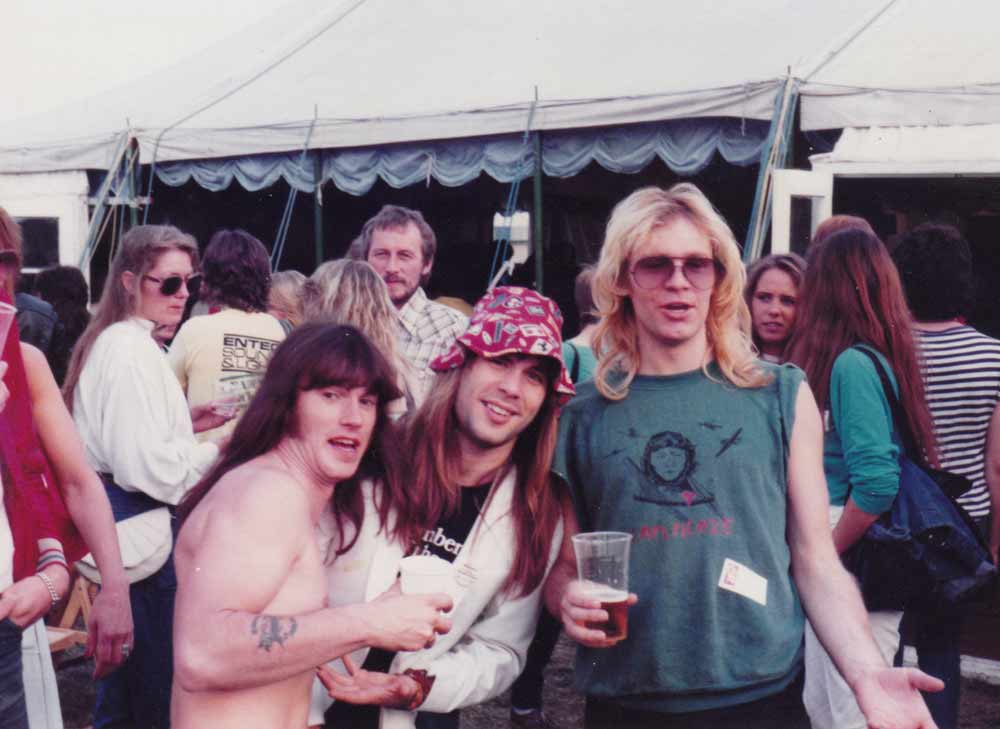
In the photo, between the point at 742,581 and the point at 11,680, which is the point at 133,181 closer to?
the point at 11,680

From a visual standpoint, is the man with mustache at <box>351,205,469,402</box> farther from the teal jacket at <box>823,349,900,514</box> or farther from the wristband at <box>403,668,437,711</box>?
the wristband at <box>403,668,437,711</box>

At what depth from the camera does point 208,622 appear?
1.92m

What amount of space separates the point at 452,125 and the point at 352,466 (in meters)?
6.51

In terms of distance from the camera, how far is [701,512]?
2.27 m

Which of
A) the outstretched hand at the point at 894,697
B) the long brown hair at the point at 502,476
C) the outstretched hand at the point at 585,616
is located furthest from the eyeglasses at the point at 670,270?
the outstretched hand at the point at 894,697

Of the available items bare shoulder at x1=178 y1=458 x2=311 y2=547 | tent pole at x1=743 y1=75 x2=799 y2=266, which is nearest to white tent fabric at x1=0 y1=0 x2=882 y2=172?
tent pole at x1=743 y1=75 x2=799 y2=266

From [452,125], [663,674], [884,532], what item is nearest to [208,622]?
[663,674]

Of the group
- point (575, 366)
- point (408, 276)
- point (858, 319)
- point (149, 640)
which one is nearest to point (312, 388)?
point (858, 319)

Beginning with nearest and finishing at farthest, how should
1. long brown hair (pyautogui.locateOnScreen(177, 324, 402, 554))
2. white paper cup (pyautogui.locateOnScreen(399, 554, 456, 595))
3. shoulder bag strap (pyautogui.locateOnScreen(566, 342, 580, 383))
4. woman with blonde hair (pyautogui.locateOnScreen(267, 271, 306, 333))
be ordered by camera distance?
white paper cup (pyautogui.locateOnScreen(399, 554, 456, 595)) → long brown hair (pyautogui.locateOnScreen(177, 324, 402, 554)) → shoulder bag strap (pyautogui.locateOnScreen(566, 342, 580, 383)) → woman with blonde hair (pyautogui.locateOnScreen(267, 271, 306, 333))

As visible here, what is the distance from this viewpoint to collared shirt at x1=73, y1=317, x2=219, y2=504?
368cm

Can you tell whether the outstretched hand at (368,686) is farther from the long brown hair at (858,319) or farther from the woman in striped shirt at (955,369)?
the woman in striped shirt at (955,369)

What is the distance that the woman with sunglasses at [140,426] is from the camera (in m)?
3.69

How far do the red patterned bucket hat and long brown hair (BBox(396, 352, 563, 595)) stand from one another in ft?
0.12

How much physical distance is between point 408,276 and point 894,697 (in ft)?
10.7
